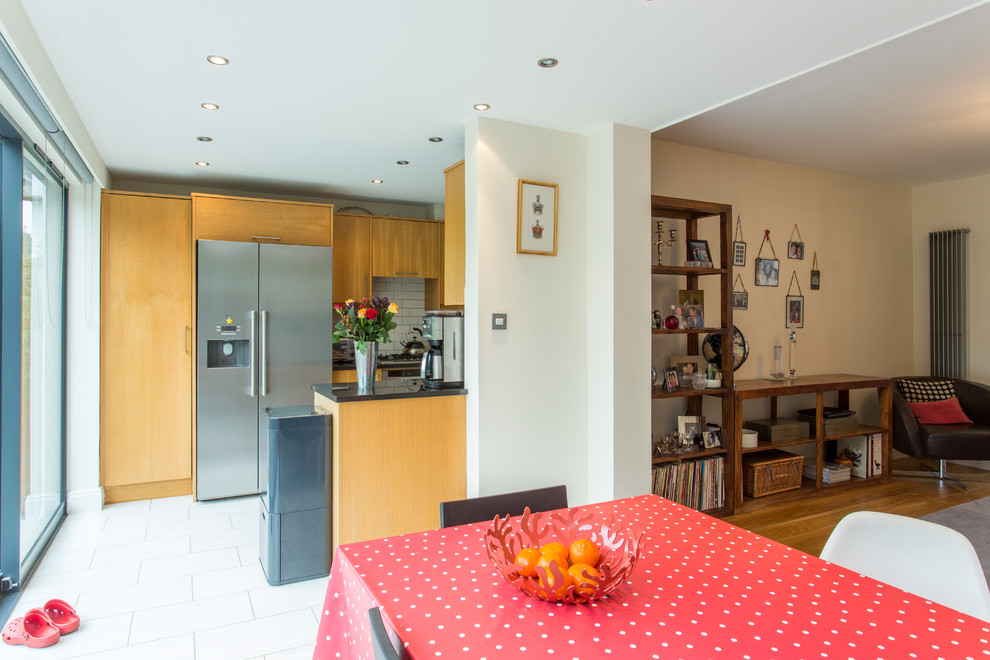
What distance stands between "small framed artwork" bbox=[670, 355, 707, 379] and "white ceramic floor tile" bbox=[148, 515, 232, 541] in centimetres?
321

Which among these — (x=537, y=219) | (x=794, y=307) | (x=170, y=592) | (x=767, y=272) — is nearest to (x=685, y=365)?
(x=767, y=272)

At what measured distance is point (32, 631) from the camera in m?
2.45

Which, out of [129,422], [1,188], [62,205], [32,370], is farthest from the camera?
[129,422]

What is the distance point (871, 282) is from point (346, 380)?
4853 mm

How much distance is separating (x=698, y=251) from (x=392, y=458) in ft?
8.24

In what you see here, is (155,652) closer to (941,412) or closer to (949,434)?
Answer: (949,434)

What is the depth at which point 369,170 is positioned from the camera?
452 cm

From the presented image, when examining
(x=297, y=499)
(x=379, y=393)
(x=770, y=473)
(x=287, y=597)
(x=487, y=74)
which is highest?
(x=487, y=74)

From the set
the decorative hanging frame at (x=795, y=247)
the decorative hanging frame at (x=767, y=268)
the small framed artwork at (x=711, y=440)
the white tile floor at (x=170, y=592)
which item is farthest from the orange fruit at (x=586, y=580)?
the decorative hanging frame at (x=795, y=247)

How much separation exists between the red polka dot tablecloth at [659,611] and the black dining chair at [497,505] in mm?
174

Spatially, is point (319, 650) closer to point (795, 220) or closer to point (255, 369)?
point (255, 369)

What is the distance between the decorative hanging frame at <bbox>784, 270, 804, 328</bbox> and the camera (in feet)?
16.1

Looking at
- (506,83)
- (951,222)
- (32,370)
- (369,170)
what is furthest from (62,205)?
(951,222)

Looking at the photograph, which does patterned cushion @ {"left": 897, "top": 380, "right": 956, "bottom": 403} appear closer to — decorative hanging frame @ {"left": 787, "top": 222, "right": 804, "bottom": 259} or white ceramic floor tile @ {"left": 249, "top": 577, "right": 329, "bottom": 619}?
decorative hanging frame @ {"left": 787, "top": 222, "right": 804, "bottom": 259}
